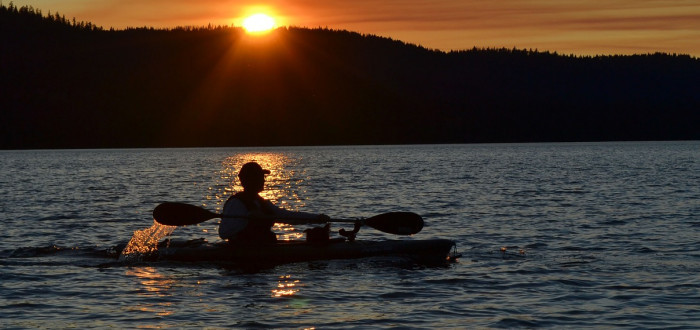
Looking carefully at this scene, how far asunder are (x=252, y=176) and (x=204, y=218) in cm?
197

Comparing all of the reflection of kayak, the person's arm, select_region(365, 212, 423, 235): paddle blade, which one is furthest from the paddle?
the person's arm

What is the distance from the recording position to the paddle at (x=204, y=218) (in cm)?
1700

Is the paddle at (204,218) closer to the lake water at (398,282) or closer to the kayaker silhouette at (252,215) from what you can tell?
the lake water at (398,282)

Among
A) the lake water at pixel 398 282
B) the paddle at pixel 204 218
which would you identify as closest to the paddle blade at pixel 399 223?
the paddle at pixel 204 218

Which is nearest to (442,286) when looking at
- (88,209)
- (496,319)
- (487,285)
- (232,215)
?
(487,285)

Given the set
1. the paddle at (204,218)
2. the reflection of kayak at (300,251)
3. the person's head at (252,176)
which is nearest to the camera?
the person's head at (252,176)

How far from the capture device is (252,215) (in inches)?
624

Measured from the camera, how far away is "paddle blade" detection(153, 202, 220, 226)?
55.8ft

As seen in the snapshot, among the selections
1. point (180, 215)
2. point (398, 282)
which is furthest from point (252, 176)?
point (398, 282)

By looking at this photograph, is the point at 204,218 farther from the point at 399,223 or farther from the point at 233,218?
the point at 399,223

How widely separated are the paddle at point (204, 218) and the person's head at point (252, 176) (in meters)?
1.40

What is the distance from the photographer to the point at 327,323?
38.8 ft

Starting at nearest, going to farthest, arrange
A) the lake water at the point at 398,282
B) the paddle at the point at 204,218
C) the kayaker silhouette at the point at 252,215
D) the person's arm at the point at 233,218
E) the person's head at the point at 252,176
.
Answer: the lake water at the point at 398,282 → the person's head at the point at 252,176 → the kayaker silhouette at the point at 252,215 → the person's arm at the point at 233,218 → the paddle at the point at 204,218

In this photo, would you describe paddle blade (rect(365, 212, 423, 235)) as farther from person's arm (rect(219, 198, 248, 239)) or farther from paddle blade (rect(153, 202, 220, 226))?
paddle blade (rect(153, 202, 220, 226))
